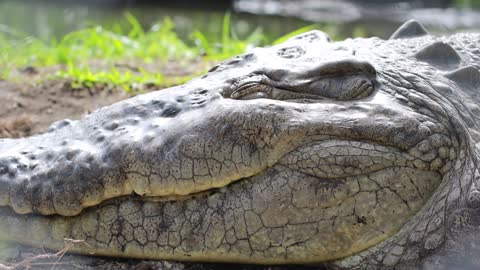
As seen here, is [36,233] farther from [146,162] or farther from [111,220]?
[146,162]

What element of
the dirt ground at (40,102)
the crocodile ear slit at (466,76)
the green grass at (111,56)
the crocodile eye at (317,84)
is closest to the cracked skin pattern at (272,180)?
the crocodile eye at (317,84)

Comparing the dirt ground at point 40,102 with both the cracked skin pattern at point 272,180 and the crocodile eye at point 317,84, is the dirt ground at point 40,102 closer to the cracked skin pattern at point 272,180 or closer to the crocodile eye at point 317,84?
the cracked skin pattern at point 272,180

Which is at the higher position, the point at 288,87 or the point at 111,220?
the point at 288,87

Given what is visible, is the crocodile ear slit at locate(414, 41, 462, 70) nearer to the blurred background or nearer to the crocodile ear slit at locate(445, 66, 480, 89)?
the crocodile ear slit at locate(445, 66, 480, 89)

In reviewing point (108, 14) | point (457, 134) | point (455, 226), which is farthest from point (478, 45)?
point (108, 14)

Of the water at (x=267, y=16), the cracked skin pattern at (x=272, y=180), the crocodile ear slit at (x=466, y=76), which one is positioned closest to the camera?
the cracked skin pattern at (x=272, y=180)
